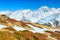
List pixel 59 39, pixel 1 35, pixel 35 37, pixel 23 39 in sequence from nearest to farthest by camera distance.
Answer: pixel 1 35 < pixel 23 39 < pixel 35 37 < pixel 59 39

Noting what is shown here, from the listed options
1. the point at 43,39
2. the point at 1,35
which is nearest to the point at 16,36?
the point at 1,35

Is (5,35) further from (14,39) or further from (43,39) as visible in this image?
(43,39)

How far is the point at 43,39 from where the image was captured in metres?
37.2

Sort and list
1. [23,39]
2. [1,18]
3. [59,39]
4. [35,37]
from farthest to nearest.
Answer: [1,18], [59,39], [35,37], [23,39]

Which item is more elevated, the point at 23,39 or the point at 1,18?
the point at 1,18

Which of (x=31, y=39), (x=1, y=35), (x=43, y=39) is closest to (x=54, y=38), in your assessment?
(x=43, y=39)

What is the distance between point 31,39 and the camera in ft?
113

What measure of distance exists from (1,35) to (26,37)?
5261mm

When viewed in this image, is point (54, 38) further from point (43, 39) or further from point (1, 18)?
point (1, 18)

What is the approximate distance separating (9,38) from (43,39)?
339 inches

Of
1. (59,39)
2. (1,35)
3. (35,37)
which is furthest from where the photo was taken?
(59,39)

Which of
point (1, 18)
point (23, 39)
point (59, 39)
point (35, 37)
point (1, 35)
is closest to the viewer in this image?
point (1, 35)

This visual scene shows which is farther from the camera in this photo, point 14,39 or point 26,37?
point 26,37

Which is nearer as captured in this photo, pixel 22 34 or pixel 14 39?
pixel 14 39
